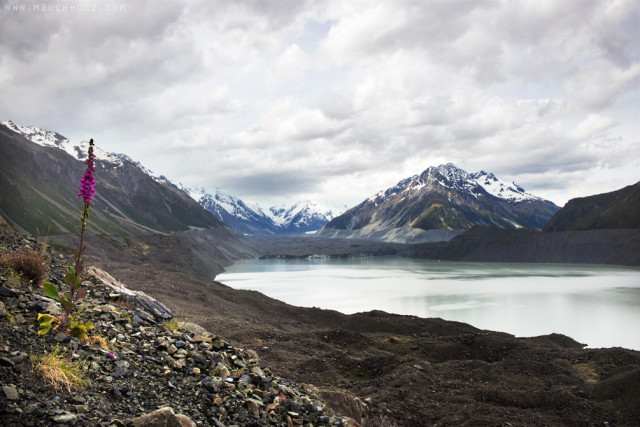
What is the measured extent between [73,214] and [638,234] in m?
172

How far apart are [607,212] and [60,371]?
200397 mm

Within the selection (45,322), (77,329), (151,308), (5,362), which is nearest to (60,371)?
(5,362)

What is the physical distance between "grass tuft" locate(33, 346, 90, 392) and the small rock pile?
0.27ft

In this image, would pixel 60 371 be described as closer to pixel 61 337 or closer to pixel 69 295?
pixel 61 337

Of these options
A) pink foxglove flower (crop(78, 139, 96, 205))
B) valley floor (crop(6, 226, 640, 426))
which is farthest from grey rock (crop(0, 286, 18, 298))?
valley floor (crop(6, 226, 640, 426))

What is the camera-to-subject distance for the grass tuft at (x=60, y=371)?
5836 millimetres

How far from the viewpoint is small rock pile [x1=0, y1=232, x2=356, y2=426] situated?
5504mm

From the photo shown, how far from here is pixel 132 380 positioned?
706cm

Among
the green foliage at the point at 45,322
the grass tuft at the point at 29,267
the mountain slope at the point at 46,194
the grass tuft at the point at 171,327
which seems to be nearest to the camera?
the green foliage at the point at 45,322

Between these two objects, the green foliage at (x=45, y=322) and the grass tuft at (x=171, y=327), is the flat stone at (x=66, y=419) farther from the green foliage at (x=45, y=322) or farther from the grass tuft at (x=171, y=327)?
the grass tuft at (x=171, y=327)

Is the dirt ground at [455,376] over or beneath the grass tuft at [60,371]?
beneath

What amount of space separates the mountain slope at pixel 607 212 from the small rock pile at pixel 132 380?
173m

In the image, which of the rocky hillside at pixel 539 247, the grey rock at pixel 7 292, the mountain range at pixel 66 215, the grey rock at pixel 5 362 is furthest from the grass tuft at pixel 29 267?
the rocky hillside at pixel 539 247

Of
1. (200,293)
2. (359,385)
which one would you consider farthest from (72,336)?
(200,293)
